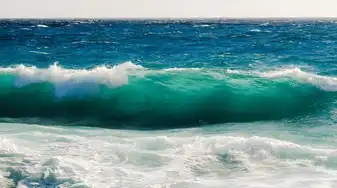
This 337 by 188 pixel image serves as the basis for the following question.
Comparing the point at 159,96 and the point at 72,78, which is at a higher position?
the point at 72,78

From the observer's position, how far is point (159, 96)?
56.6 feet

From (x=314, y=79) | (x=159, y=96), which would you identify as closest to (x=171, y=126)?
(x=159, y=96)

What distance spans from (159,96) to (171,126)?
3551 millimetres

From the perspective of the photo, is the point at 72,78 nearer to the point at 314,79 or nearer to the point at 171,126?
the point at 171,126

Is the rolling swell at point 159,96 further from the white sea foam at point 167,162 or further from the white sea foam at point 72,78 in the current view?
the white sea foam at point 167,162

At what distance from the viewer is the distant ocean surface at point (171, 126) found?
26.5 ft

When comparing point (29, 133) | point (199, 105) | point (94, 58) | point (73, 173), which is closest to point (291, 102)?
point (199, 105)

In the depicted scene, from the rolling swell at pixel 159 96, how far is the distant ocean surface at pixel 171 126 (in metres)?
0.04

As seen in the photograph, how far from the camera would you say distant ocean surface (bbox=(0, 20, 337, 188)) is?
26.5 feet

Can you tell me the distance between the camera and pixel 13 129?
478 inches

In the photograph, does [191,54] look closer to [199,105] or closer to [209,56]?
[209,56]

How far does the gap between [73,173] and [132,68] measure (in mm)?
12670

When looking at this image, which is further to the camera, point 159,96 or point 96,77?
point 96,77

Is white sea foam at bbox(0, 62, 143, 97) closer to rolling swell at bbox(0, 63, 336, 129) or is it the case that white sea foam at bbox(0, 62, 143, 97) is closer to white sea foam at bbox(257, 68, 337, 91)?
rolling swell at bbox(0, 63, 336, 129)
